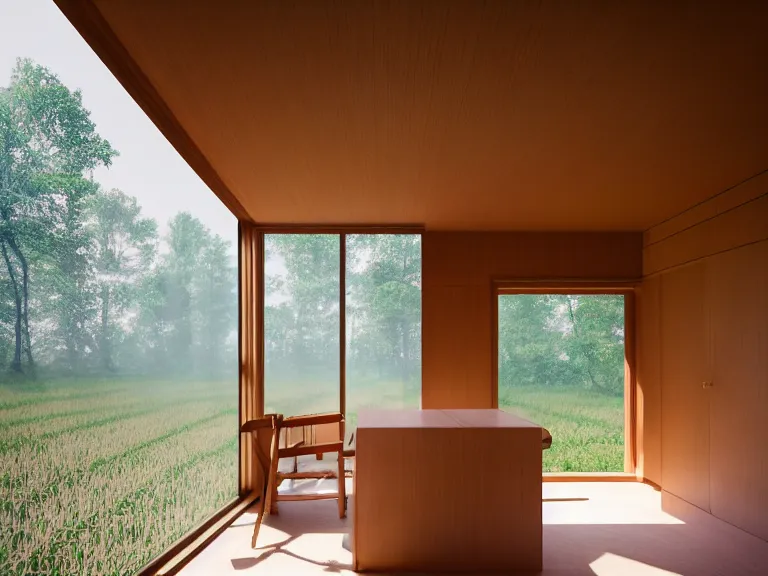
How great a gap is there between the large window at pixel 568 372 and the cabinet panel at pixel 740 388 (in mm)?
1453

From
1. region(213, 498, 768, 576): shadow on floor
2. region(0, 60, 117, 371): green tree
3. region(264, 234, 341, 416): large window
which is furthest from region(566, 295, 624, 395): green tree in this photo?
region(0, 60, 117, 371): green tree

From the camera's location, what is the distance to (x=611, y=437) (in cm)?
574

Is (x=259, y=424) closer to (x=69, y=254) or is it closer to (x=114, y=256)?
(x=114, y=256)

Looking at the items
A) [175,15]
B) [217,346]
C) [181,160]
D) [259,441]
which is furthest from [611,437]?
[175,15]

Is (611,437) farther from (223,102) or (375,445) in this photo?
(223,102)

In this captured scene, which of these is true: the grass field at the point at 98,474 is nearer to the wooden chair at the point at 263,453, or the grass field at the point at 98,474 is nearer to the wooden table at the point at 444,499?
the wooden chair at the point at 263,453

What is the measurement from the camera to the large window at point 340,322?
5.45 meters

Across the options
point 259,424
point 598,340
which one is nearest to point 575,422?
point 598,340

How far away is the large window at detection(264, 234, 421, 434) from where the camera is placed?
545 centimetres

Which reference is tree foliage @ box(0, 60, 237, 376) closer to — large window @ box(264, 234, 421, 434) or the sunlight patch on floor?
large window @ box(264, 234, 421, 434)

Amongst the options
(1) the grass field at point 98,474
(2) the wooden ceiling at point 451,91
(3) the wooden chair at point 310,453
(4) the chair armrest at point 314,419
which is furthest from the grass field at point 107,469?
(2) the wooden ceiling at point 451,91

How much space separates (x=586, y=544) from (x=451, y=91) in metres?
2.92

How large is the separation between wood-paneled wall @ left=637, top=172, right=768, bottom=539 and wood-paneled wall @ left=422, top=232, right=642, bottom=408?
1.38 feet

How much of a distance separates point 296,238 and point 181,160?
2.07 m
